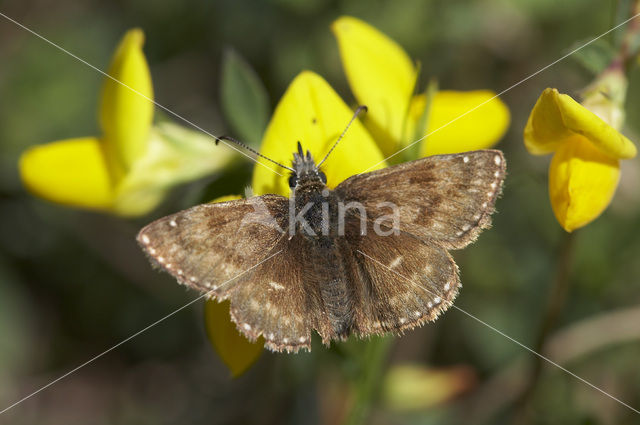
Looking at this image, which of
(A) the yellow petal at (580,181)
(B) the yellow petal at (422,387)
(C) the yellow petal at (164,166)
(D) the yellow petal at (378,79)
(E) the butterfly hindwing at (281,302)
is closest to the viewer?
(E) the butterfly hindwing at (281,302)

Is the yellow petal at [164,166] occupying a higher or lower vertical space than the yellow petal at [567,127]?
lower

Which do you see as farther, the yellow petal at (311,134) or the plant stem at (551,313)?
the plant stem at (551,313)

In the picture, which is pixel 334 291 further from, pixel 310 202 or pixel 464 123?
pixel 464 123

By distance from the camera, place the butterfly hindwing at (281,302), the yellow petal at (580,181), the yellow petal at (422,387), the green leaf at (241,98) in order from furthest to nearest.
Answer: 1. the yellow petal at (422,387)
2. the green leaf at (241,98)
3. the yellow petal at (580,181)
4. the butterfly hindwing at (281,302)

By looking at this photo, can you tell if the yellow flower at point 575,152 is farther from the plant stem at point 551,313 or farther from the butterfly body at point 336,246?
the plant stem at point 551,313

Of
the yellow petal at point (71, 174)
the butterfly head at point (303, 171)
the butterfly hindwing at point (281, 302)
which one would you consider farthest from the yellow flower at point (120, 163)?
the butterfly hindwing at point (281, 302)

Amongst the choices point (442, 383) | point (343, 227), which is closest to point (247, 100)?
point (343, 227)

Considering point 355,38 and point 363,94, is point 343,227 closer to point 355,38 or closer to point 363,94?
point 363,94
